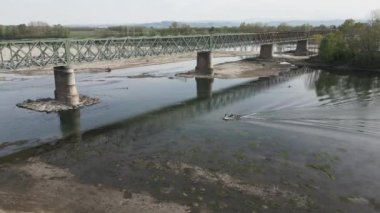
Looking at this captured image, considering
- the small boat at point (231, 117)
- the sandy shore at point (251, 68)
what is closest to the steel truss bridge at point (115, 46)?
the sandy shore at point (251, 68)

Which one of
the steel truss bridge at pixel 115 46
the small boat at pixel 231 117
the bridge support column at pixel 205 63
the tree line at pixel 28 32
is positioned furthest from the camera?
the tree line at pixel 28 32

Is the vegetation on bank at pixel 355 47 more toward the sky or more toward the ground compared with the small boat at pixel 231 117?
more toward the sky

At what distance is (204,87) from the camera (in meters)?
71.4

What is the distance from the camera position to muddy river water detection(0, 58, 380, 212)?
26688 mm

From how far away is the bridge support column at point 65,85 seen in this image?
5322cm

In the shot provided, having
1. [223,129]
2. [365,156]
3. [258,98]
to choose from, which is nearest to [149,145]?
[223,129]

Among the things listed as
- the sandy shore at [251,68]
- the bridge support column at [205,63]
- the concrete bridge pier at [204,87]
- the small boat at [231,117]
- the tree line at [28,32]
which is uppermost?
the tree line at [28,32]

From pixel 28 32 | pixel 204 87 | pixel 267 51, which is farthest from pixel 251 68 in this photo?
pixel 28 32

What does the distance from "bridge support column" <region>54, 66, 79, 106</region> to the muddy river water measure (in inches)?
107

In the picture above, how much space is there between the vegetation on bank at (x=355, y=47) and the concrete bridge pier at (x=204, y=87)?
37.2 m

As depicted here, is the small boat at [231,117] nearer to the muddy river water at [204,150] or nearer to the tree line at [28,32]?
the muddy river water at [204,150]

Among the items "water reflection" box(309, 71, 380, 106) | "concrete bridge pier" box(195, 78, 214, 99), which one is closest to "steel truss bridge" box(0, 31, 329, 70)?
"concrete bridge pier" box(195, 78, 214, 99)

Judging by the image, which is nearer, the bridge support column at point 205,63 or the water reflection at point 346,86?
the water reflection at point 346,86

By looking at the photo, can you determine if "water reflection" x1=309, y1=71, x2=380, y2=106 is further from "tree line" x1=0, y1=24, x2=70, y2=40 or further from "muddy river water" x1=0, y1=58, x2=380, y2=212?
"tree line" x1=0, y1=24, x2=70, y2=40
